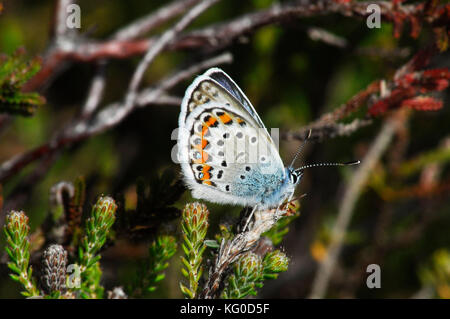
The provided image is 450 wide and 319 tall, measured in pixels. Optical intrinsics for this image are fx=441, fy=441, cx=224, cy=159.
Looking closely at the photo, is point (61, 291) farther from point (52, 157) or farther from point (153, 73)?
point (153, 73)

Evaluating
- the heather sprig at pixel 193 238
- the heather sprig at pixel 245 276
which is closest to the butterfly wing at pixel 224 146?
the heather sprig at pixel 193 238

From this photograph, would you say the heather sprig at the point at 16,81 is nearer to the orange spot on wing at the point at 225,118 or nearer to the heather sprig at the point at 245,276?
the orange spot on wing at the point at 225,118

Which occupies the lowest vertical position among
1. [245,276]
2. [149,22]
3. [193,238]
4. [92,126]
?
[245,276]

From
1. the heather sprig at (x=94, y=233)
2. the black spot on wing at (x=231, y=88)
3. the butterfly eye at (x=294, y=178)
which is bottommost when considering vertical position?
the heather sprig at (x=94, y=233)

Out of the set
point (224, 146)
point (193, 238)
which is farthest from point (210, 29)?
point (193, 238)

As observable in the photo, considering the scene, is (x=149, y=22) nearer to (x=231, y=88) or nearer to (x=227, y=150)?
(x=231, y=88)

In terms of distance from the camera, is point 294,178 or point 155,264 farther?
point 294,178

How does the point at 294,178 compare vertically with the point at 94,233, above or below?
above
